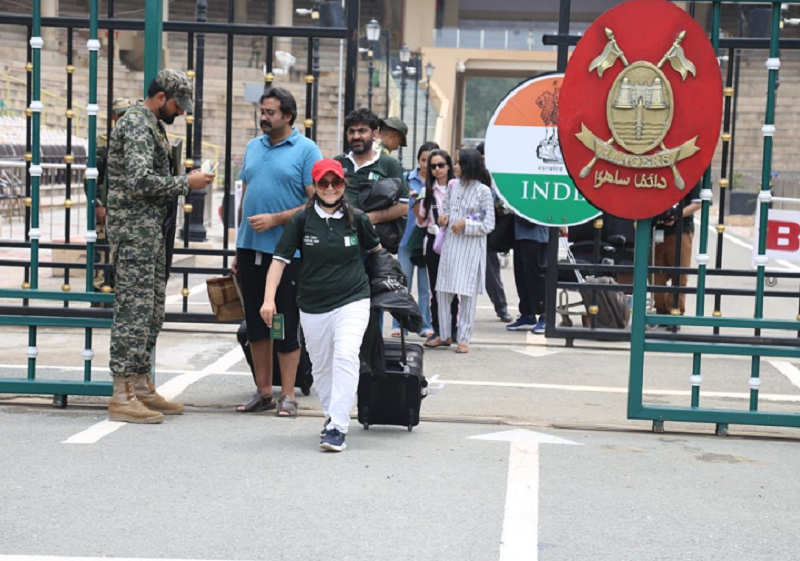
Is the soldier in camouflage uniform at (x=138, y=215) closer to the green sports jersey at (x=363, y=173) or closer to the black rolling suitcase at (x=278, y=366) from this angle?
the black rolling suitcase at (x=278, y=366)

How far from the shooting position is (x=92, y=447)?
6.38 metres

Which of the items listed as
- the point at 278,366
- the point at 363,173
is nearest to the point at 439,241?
the point at 363,173

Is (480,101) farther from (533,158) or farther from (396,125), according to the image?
(396,125)

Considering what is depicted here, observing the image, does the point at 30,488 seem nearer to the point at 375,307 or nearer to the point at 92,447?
the point at 92,447

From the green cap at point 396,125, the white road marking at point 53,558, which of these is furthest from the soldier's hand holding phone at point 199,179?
the white road marking at point 53,558

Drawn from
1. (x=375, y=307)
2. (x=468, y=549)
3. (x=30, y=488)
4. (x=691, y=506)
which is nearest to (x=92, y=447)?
(x=30, y=488)

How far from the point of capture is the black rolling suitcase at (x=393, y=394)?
6848mm

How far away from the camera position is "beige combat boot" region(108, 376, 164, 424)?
704 centimetres

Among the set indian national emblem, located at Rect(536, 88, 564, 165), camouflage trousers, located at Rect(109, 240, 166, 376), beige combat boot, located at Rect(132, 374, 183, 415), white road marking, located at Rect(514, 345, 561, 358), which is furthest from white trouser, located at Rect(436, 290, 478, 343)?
camouflage trousers, located at Rect(109, 240, 166, 376)

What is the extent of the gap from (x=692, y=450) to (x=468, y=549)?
2352 mm

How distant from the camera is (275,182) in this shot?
7355 mm

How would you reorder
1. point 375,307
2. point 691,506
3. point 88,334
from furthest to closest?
Answer: point 88,334, point 375,307, point 691,506

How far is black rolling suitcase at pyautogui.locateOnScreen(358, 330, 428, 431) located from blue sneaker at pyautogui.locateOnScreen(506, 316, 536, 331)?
4774 mm

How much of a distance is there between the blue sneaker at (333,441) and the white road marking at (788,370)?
13.5 ft
